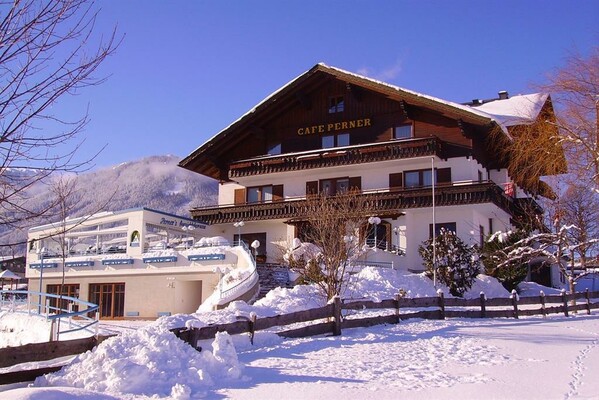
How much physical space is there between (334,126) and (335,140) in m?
0.85

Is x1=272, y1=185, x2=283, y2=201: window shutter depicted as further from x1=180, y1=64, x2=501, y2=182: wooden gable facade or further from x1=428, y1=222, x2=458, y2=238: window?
x1=428, y1=222, x2=458, y2=238: window

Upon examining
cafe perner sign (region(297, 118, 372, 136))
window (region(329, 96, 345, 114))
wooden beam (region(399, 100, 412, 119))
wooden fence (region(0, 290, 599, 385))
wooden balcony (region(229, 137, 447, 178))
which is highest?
window (region(329, 96, 345, 114))

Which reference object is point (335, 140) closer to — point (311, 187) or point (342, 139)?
point (342, 139)

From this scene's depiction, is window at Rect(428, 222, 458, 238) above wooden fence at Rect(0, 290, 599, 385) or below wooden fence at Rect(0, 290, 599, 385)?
above

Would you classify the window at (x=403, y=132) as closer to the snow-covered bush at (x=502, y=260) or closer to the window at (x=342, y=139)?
the window at (x=342, y=139)

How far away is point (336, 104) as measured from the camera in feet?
129

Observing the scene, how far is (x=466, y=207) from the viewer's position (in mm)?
33875

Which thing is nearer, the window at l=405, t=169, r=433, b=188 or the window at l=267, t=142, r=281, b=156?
the window at l=405, t=169, r=433, b=188

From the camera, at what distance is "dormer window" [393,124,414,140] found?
36562 millimetres

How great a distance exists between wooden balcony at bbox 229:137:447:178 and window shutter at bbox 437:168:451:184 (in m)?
0.82

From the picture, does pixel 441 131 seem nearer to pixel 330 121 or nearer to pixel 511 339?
pixel 330 121

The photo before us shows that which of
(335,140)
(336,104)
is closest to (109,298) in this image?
(335,140)

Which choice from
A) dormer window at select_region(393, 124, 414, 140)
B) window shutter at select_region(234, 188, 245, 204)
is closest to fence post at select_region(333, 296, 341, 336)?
dormer window at select_region(393, 124, 414, 140)

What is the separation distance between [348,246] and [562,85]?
7.44m
